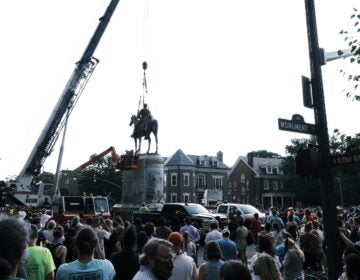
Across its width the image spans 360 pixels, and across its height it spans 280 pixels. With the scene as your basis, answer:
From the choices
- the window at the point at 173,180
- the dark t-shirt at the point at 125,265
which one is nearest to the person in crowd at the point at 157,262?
the dark t-shirt at the point at 125,265

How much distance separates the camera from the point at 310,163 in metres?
7.03

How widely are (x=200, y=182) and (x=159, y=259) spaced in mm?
70652

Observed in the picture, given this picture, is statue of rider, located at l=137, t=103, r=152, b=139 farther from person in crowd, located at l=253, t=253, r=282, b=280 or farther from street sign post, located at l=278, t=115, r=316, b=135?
person in crowd, located at l=253, t=253, r=282, b=280

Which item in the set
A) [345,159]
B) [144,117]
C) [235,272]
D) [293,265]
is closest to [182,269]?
[235,272]

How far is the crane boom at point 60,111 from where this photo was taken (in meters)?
26.3

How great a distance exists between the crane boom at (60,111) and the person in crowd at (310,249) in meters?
20.7

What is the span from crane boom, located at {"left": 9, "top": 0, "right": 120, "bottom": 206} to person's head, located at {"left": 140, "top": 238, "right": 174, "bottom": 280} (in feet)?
79.7

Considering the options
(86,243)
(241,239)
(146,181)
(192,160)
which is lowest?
(241,239)

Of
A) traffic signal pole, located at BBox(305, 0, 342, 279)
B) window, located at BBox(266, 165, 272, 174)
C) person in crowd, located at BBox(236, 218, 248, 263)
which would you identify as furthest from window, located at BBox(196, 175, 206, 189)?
traffic signal pole, located at BBox(305, 0, 342, 279)

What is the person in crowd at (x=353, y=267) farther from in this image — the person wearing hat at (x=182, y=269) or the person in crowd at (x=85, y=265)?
the person in crowd at (x=85, y=265)

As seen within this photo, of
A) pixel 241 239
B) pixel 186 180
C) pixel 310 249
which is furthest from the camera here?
pixel 186 180

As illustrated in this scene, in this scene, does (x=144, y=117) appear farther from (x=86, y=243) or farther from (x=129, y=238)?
(x=86, y=243)

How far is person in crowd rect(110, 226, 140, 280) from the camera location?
5.31 meters

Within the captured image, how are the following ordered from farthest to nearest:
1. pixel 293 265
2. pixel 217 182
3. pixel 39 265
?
pixel 217 182
pixel 293 265
pixel 39 265
